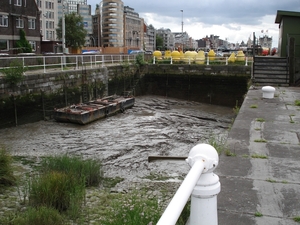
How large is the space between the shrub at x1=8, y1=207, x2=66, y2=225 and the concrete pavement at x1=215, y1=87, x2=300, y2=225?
2.82m

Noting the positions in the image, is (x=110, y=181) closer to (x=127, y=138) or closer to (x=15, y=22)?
(x=127, y=138)

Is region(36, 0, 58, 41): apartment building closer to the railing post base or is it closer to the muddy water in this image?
the muddy water

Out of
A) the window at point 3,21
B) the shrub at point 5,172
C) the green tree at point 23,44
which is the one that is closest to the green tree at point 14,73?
the shrub at point 5,172

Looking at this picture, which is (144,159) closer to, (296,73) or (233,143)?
(233,143)

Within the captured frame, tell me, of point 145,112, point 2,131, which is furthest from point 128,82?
point 2,131

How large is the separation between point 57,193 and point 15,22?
41379mm

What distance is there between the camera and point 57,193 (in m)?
7.04

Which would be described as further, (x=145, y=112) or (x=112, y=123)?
(x=145, y=112)

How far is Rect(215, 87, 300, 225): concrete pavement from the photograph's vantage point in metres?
4.38

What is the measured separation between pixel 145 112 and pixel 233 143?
619 inches

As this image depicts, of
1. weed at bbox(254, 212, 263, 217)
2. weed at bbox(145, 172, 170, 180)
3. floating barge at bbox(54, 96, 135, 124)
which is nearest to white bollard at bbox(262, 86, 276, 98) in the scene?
weed at bbox(145, 172, 170, 180)

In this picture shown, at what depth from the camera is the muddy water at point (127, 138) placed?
11625 millimetres

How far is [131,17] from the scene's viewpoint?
151375 mm

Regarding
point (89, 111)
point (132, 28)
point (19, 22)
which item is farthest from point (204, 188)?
point (132, 28)
